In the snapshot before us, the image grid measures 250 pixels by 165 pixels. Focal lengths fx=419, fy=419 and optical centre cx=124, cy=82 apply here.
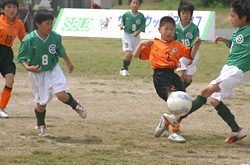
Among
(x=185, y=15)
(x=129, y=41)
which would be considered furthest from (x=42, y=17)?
(x=129, y=41)

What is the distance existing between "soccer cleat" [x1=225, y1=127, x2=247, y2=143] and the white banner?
14818mm

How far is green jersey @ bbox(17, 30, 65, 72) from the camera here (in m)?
5.58

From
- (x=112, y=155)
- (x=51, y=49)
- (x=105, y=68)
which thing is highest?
(x=51, y=49)

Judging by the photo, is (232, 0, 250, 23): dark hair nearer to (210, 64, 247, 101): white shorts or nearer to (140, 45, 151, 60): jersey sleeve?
(210, 64, 247, 101): white shorts

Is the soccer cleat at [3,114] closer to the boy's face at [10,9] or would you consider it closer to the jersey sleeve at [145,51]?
the boy's face at [10,9]

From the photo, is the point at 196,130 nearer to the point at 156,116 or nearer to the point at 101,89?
the point at 156,116

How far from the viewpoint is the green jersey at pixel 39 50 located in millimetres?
5578

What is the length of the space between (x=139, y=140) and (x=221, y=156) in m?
1.17

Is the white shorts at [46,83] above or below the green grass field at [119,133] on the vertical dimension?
above

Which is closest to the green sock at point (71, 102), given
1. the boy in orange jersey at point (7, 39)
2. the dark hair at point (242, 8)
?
the boy in orange jersey at point (7, 39)

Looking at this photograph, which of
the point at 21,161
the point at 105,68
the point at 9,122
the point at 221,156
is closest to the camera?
the point at 21,161

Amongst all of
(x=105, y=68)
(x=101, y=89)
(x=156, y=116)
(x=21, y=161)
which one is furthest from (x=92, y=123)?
(x=105, y=68)

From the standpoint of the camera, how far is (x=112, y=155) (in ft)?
15.7

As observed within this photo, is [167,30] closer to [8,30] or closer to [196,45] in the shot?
[196,45]
